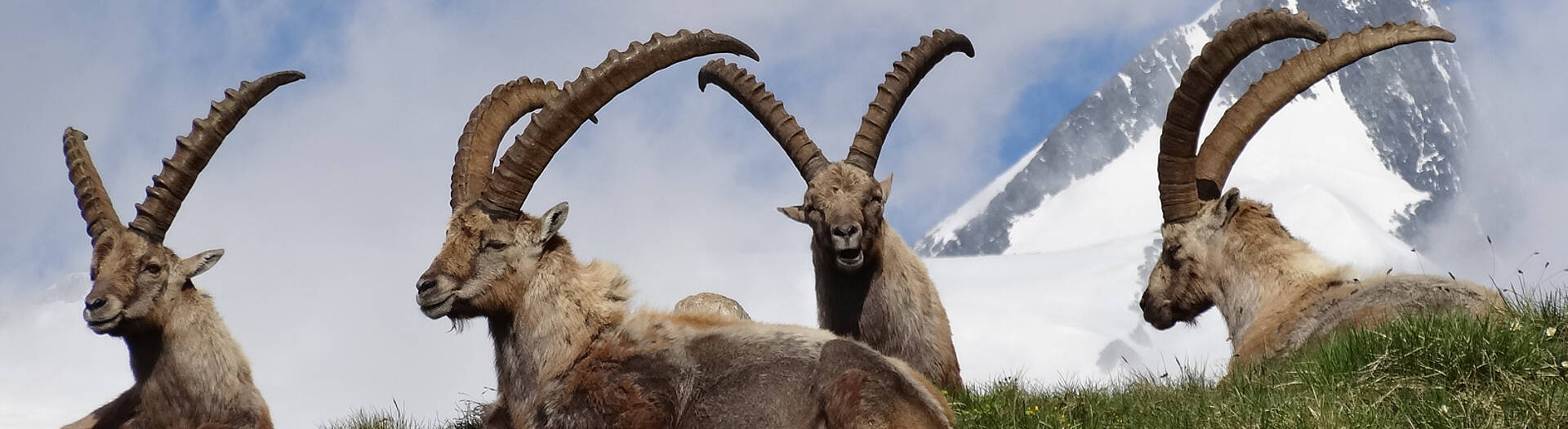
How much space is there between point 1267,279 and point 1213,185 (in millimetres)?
1364

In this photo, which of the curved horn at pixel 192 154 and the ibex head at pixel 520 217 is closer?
the ibex head at pixel 520 217

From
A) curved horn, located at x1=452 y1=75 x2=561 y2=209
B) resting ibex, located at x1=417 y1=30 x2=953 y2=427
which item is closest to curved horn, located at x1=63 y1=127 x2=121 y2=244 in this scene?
curved horn, located at x1=452 y1=75 x2=561 y2=209

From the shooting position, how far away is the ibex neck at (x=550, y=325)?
8477 mm

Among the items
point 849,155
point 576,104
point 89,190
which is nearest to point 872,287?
point 849,155

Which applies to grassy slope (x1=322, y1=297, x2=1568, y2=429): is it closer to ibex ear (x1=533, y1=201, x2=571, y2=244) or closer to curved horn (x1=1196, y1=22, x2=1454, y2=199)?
ibex ear (x1=533, y1=201, x2=571, y2=244)

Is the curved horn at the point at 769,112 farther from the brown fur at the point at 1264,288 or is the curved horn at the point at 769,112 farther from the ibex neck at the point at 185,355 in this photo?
the ibex neck at the point at 185,355

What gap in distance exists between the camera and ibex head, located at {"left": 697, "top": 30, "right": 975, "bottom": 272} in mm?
11064

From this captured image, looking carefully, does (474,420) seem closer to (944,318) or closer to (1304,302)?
(944,318)

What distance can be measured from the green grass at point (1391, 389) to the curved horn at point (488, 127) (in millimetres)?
3827

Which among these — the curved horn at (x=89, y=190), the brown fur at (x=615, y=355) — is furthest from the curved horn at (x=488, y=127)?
the curved horn at (x=89, y=190)

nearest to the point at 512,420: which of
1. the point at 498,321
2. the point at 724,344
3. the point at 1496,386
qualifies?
the point at 498,321

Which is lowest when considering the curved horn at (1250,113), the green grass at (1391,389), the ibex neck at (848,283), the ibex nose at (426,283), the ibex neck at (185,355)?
the green grass at (1391,389)

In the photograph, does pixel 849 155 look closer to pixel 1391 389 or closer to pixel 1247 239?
pixel 1247 239

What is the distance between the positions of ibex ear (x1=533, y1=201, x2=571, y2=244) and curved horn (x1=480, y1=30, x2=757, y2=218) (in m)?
0.23
